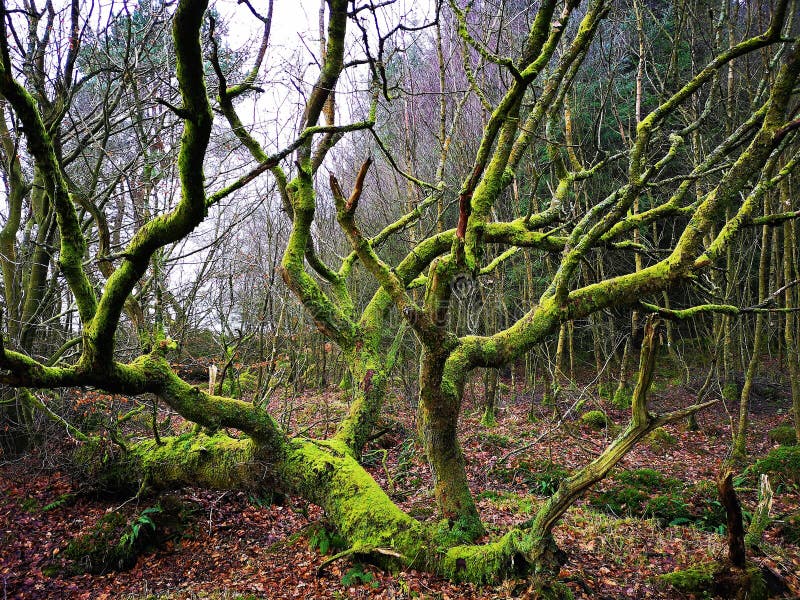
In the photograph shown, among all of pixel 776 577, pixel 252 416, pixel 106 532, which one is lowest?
pixel 106 532

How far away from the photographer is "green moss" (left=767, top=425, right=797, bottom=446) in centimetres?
822

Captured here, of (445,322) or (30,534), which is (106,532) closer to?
(30,534)

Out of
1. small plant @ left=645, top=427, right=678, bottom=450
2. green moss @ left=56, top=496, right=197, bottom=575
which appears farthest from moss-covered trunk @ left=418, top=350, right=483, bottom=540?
small plant @ left=645, top=427, right=678, bottom=450

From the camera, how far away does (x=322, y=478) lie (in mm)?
4914

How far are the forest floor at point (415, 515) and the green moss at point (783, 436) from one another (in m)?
0.15

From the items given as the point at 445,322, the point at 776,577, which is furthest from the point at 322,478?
the point at 776,577

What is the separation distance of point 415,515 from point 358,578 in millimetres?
1478

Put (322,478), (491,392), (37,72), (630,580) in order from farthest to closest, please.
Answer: (491,392) < (37,72) < (322,478) < (630,580)

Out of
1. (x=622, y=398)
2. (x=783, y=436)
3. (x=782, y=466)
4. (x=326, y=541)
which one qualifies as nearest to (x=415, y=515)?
(x=326, y=541)

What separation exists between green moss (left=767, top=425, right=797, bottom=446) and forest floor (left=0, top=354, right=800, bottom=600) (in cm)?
15

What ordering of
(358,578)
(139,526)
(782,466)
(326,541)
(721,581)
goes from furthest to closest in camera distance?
1. (782,466)
2. (139,526)
3. (326,541)
4. (358,578)
5. (721,581)

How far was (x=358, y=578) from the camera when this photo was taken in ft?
13.8

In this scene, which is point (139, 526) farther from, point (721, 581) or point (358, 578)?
point (721, 581)

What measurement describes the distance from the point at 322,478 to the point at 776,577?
389cm
